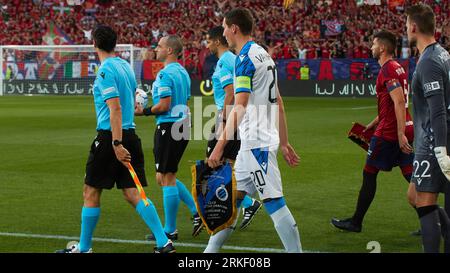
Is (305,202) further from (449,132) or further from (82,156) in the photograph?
(82,156)

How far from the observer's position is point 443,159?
19.5ft

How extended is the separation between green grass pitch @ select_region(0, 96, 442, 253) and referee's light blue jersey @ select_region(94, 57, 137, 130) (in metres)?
1.34

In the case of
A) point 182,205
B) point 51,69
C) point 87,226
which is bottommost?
point 51,69

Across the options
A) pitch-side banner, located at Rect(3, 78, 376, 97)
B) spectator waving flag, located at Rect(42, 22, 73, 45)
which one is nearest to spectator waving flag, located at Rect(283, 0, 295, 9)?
pitch-side banner, located at Rect(3, 78, 376, 97)

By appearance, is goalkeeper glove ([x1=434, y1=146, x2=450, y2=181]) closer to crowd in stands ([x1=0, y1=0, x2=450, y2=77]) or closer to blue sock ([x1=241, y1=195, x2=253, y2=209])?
blue sock ([x1=241, y1=195, x2=253, y2=209])

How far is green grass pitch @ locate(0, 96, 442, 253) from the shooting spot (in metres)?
8.25

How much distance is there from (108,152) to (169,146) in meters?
1.42

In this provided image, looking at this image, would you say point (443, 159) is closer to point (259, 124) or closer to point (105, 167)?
point (259, 124)

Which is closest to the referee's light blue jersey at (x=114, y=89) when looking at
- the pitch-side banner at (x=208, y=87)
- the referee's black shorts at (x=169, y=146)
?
the referee's black shorts at (x=169, y=146)

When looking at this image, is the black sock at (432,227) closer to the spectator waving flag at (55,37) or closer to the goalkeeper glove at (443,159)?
the goalkeeper glove at (443,159)

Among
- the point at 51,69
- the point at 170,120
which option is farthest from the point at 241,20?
the point at 51,69

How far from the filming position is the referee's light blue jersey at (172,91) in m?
8.68

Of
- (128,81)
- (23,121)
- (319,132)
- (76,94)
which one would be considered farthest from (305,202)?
(76,94)

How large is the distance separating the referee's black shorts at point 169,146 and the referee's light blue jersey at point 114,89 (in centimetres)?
119
